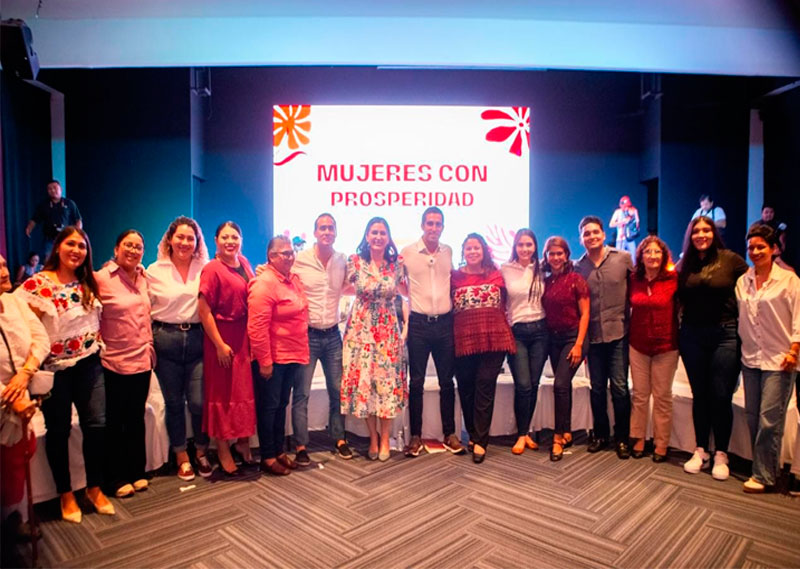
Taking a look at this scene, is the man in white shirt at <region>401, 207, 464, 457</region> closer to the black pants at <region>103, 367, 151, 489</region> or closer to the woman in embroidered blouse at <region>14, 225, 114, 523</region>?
the black pants at <region>103, 367, 151, 489</region>

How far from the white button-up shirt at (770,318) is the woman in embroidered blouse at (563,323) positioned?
2.72ft

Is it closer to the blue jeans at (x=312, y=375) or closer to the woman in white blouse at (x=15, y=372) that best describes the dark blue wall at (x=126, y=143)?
the blue jeans at (x=312, y=375)

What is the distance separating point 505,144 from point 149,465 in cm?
603

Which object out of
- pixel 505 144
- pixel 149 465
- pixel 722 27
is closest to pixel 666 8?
pixel 722 27

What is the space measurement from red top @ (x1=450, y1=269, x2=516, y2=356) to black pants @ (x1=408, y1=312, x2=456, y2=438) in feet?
0.25

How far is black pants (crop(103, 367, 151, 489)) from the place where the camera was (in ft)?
8.17

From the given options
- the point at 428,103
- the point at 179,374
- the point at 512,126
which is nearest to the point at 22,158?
the point at 428,103

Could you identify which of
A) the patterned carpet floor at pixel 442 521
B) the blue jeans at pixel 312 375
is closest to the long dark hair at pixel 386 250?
the blue jeans at pixel 312 375

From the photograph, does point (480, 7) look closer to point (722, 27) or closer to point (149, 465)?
point (722, 27)

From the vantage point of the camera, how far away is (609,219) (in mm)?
8219

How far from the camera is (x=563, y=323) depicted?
309 cm

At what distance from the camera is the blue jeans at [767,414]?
2.53m

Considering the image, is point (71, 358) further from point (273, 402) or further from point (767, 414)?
Result: point (767, 414)

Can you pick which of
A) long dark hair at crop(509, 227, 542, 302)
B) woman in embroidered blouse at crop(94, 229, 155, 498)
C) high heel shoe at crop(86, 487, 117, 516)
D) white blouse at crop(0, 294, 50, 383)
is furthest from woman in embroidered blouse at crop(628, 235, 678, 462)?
white blouse at crop(0, 294, 50, 383)
